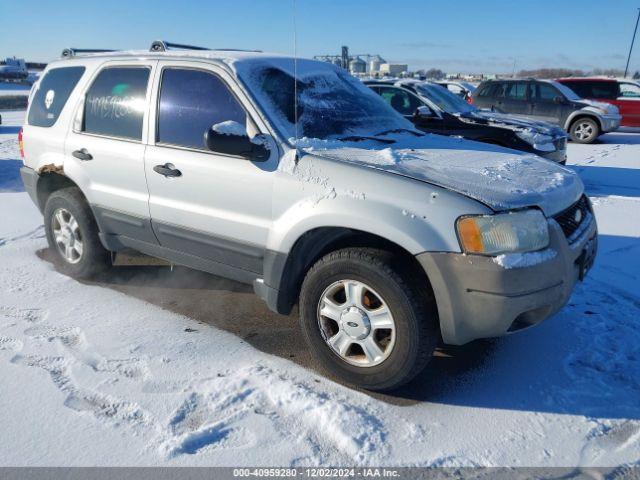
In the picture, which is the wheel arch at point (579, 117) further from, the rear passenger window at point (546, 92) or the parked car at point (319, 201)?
the parked car at point (319, 201)

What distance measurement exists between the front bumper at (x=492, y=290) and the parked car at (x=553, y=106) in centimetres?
1176

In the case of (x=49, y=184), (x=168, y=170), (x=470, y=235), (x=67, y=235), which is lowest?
(x=67, y=235)

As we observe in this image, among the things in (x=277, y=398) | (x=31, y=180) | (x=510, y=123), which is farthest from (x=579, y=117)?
(x=277, y=398)

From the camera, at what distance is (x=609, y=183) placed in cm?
834

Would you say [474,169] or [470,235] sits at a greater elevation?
[474,169]

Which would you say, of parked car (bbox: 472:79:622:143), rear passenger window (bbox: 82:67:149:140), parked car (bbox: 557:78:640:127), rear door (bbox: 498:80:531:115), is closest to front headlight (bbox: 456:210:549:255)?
rear passenger window (bbox: 82:67:149:140)

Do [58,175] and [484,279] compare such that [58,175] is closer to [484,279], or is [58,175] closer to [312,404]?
[312,404]

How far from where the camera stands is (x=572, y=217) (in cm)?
299

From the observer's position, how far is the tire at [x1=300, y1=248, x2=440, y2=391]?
2.65 meters

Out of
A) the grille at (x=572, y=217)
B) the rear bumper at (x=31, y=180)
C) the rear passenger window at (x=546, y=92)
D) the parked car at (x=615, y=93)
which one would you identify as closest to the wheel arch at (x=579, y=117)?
the rear passenger window at (x=546, y=92)

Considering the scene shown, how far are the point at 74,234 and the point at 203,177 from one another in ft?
5.70

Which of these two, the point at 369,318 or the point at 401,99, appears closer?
the point at 369,318

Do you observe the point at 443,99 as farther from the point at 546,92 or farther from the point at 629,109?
the point at 629,109

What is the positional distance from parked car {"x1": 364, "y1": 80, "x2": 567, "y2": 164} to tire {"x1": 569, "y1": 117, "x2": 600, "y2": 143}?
6161 millimetres
